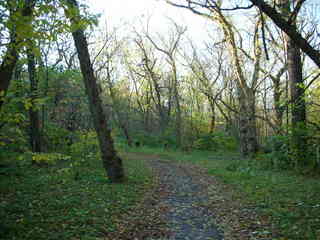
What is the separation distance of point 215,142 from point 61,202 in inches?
1021

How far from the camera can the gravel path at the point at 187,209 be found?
6223 millimetres

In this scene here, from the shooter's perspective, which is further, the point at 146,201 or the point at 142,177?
the point at 142,177

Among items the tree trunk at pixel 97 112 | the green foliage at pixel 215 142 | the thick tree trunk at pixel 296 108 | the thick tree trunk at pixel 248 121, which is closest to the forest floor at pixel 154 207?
the tree trunk at pixel 97 112

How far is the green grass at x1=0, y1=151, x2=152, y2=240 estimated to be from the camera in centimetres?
586

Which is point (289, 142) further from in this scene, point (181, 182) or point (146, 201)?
point (146, 201)

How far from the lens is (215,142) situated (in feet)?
107

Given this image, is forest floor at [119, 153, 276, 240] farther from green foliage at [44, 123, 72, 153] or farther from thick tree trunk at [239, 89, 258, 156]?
thick tree trunk at [239, 89, 258, 156]

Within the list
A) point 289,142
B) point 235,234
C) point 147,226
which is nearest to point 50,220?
point 147,226

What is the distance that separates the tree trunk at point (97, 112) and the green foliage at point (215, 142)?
73.6 feet

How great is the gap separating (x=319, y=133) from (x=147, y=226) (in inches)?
293

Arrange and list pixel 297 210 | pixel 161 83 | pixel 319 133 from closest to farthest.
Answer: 1. pixel 297 210
2. pixel 319 133
3. pixel 161 83

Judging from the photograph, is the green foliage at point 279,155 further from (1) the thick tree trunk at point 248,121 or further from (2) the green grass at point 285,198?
(1) the thick tree trunk at point 248,121

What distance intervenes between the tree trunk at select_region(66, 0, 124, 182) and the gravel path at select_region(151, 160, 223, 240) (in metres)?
1.91

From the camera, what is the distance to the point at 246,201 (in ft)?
27.8
